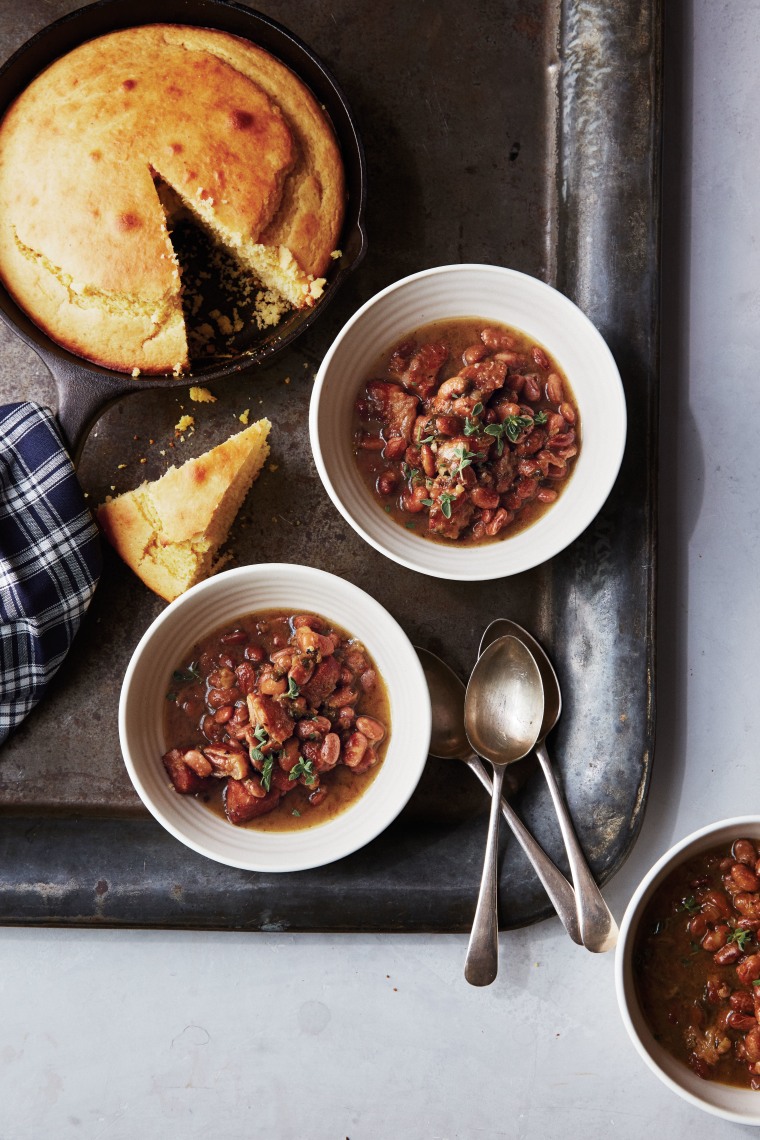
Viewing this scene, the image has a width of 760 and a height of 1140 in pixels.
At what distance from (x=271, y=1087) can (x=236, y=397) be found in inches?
115

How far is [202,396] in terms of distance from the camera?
11.8ft

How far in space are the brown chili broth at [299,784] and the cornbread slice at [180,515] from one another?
0.33 metres

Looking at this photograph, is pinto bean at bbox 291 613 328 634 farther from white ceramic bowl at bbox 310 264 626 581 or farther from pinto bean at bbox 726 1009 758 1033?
pinto bean at bbox 726 1009 758 1033

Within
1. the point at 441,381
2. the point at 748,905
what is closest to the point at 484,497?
the point at 441,381

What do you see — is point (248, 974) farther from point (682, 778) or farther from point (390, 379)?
point (390, 379)

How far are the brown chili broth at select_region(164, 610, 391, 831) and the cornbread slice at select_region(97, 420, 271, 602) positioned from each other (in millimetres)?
326

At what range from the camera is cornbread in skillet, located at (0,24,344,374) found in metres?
3.16

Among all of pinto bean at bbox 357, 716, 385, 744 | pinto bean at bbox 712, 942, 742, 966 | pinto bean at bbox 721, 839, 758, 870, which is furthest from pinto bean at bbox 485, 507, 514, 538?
pinto bean at bbox 712, 942, 742, 966

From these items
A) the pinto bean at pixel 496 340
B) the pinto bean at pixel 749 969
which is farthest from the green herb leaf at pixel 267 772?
the pinto bean at pixel 749 969

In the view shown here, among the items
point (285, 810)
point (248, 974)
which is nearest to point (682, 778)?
point (285, 810)

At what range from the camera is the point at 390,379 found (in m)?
3.38

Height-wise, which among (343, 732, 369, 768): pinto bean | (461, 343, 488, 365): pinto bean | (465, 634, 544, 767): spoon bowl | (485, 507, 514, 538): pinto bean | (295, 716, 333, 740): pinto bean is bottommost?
(465, 634, 544, 767): spoon bowl

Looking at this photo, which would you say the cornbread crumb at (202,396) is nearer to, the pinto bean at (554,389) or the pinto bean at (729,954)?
the pinto bean at (554,389)

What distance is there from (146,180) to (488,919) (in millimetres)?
3100
